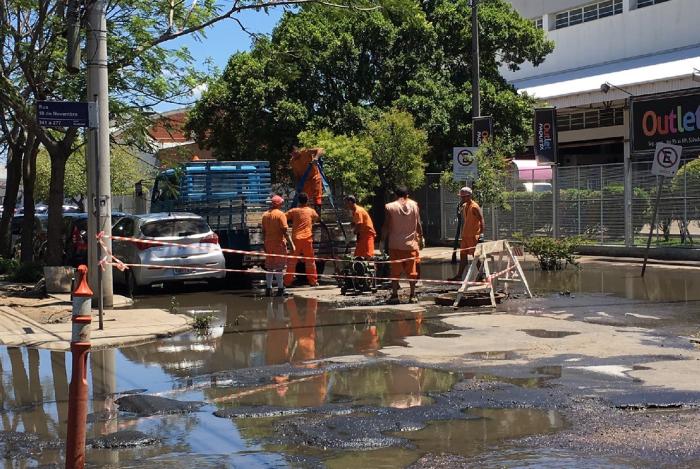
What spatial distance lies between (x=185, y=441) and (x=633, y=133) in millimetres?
19965

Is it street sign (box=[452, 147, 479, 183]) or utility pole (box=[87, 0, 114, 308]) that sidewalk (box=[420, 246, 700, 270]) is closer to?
street sign (box=[452, 147, 479, 183])

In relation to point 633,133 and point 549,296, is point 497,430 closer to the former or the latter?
point 549,296

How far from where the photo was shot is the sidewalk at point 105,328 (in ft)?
36.0

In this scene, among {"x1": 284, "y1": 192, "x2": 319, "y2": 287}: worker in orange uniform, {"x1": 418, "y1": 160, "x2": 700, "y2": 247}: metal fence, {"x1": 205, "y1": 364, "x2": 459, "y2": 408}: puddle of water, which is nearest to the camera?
{"x1": 205, "y1": 364, "x2": 459, "y2": 408}: puddle of water

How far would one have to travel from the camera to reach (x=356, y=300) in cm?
1513

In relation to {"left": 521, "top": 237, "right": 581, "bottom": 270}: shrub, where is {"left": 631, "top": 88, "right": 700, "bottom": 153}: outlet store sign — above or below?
above

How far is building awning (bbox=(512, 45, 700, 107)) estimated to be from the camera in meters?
32.7

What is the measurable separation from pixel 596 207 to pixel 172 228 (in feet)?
45.9

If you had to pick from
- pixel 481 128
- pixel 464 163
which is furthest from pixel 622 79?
pixel 464 163

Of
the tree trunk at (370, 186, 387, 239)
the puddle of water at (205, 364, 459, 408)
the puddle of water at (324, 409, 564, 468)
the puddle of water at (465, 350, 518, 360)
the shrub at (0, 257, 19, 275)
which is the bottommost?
the puddle of water at (324, 409, 564, 468)

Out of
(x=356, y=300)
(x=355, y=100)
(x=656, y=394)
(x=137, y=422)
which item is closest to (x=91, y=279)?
(x=356, y=300)

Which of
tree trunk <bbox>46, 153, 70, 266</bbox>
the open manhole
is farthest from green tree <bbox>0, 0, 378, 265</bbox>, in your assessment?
the open manhole

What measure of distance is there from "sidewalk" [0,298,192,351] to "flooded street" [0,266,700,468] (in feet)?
0.98

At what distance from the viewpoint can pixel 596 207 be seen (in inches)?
1003
